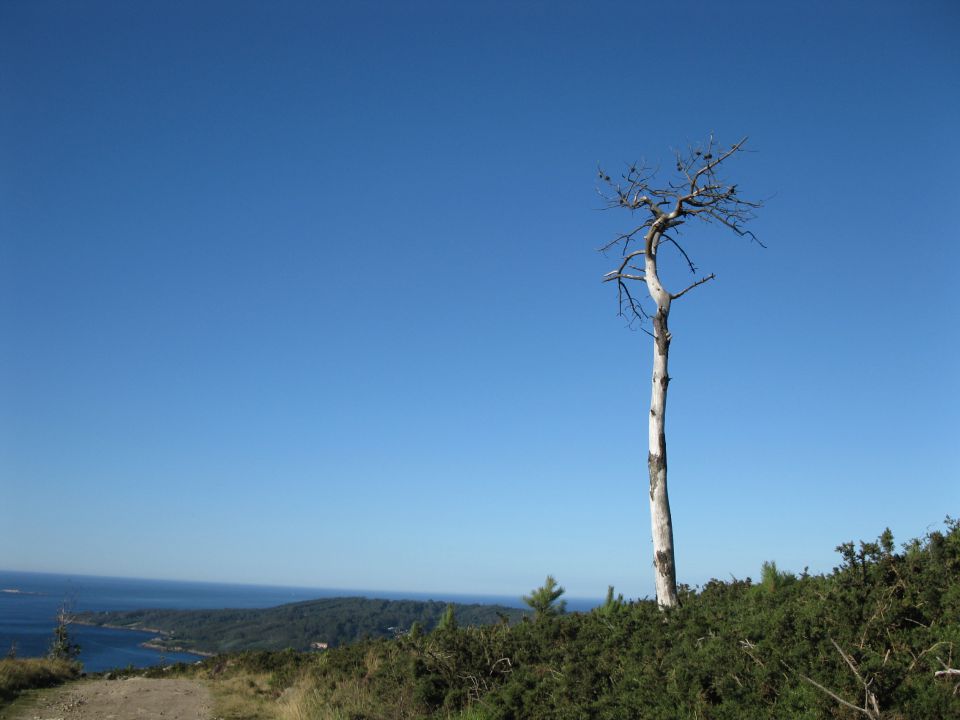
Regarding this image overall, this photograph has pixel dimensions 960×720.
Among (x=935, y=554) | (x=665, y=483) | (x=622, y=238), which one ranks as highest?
(x=622, y=238)

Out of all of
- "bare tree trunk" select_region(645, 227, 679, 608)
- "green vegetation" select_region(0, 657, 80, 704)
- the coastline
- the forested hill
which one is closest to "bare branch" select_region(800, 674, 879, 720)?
"bare tree trunk" select_region(645, 227, 679, 608)

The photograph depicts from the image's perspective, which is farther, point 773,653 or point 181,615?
point 181,615

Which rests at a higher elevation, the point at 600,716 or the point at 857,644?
the point at 857,644

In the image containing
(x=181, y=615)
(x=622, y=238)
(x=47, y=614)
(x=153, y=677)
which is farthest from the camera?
(x=47, y=614)

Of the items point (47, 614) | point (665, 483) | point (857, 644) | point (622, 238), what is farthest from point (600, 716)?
point (47, 614)

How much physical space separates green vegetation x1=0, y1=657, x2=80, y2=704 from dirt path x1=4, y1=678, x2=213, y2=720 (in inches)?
24.3

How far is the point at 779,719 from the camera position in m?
5.82

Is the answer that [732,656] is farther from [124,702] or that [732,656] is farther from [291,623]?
[291,623]

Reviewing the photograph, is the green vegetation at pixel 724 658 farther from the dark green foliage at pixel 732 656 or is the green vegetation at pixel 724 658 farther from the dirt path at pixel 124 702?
the dirt path at pixel 124 702

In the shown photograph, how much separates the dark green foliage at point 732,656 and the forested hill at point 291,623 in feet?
86.8

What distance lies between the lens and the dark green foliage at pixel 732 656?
5902 millimetres

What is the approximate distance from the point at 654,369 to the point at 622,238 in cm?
295

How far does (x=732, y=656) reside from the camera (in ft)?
22.4

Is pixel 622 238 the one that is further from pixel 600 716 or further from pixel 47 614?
pixel 47 614
